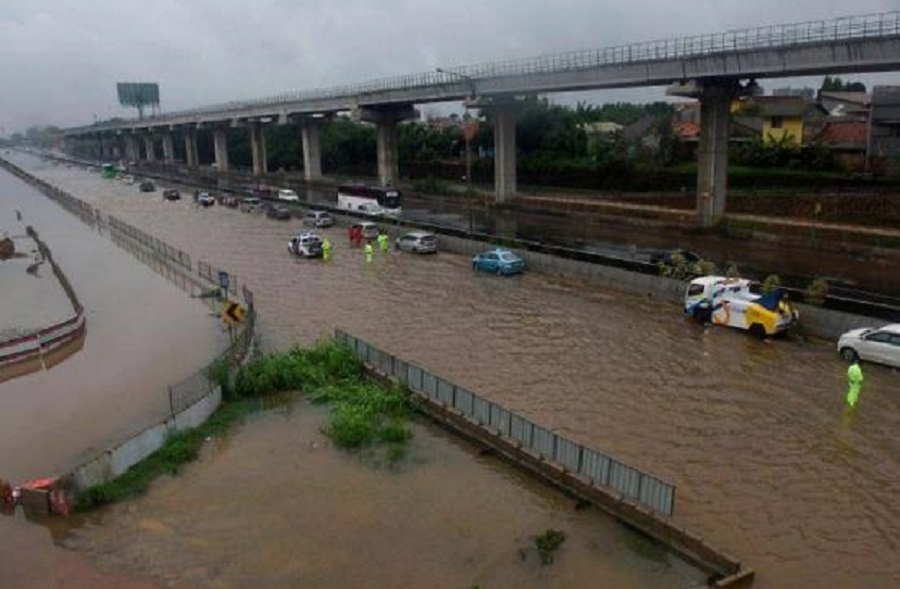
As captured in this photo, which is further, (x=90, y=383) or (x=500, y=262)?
(x=500, y=262)

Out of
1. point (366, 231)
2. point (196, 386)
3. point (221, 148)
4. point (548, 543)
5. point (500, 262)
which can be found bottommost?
point (548, 543)

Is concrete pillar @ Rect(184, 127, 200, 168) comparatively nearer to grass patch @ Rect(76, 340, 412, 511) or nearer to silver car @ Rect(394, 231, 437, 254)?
silver car @ Rect(394, 231, 437, 254)

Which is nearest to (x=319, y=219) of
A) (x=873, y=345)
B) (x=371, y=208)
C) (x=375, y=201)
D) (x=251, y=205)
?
(x=371, y=208)

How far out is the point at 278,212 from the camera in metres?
60.4

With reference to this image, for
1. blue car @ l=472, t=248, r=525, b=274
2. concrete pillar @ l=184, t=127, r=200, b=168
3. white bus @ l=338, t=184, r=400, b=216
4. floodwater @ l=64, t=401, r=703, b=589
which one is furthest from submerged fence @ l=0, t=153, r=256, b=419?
concrete pillar @ l=184, t=127, r=200, b=168

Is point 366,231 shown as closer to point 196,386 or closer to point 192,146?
point 196,386

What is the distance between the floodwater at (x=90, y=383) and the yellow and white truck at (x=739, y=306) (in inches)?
624

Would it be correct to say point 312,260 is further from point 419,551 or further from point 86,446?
point 419,551

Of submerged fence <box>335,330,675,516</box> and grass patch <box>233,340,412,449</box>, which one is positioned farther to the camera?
grass patch <box>233,340,412,449</box>

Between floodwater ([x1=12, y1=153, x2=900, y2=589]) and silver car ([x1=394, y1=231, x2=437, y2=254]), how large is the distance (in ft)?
12.9

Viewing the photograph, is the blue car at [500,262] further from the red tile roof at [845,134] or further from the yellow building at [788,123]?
the red tile roof at [845,134]

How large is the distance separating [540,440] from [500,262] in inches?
813

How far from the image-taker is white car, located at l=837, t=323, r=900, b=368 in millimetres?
20234

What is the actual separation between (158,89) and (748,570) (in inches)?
7311
